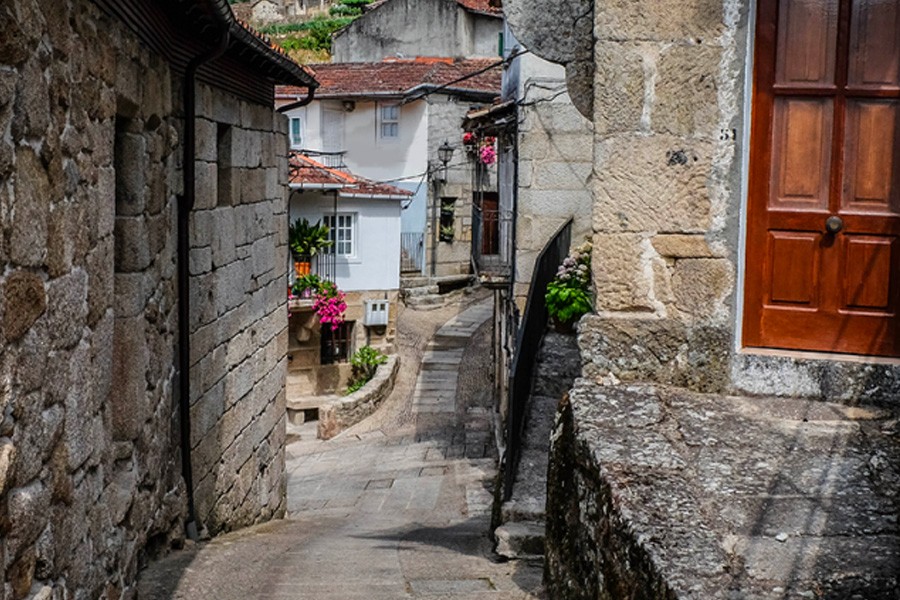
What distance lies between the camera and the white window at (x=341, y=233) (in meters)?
20.7

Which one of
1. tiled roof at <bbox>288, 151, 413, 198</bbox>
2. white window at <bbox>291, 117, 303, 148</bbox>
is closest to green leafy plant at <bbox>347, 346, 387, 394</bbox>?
tiled roof at <bbox>288, 151, 413, 198</bbox>

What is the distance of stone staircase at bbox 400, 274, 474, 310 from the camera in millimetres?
27266

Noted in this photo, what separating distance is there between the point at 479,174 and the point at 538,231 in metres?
14.0

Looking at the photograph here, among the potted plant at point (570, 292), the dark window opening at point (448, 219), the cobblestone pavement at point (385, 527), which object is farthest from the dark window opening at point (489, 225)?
the potted plant at point (570, 292)

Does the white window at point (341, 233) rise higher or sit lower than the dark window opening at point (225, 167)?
lower

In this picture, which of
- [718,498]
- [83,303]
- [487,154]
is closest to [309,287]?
[487,154]

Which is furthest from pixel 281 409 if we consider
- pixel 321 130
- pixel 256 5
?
pixel 256 5

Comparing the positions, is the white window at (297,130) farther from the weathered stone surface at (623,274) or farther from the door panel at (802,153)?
the door panel at (802,153)

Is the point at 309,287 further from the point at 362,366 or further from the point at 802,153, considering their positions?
the point at 802,153

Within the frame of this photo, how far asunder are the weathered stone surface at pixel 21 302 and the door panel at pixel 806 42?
2754 mm

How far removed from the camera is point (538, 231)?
12.4m

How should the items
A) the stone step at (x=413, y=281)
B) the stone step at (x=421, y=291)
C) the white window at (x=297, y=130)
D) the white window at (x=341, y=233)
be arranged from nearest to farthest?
the white window at (x=341, y=233)
the stone step at (x=421, y=291)
the stone step at (x=413, y=281)
the white window at (x=297, y=130)

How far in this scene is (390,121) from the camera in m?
28.4

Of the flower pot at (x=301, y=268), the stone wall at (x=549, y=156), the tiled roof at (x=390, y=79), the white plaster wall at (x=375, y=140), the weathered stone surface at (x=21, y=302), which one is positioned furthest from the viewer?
the white plaster wall at (x=375, y=140)
